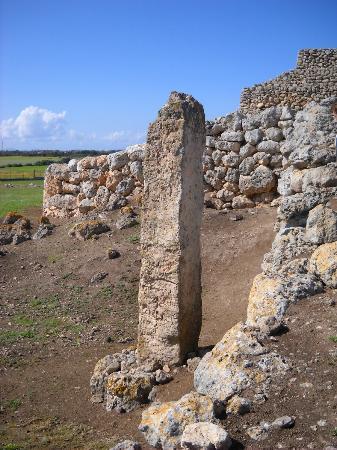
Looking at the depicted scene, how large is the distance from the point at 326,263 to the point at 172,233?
2.15 meters

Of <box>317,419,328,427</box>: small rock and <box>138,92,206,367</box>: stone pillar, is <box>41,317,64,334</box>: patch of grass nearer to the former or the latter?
<box>138,92,206,367</box>: stone pillar

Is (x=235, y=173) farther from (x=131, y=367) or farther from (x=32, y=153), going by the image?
(x=32, y=153)

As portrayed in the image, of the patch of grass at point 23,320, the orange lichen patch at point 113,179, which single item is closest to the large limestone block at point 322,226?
the patch of grass at point 23,320

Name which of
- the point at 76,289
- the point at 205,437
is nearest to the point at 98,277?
the point at 76,289

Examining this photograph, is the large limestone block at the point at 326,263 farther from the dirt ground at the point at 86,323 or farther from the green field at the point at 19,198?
the green field at the point at 19,198

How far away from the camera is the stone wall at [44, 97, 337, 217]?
1332 centimetres

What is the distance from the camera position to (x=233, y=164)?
14758mm

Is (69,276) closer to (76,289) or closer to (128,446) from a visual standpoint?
(76,289)

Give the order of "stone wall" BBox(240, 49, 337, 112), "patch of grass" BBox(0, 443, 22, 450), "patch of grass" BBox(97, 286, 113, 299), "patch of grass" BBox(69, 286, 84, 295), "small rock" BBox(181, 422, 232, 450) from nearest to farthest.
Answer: "small rock" BBox(181, 422, 232, 450) < "patch of grass" BBox(0, 443, 22, 450) < "patch of grass" BBox(97, 286, 113, 299) < "patch of grass" BBox(69, 286, 84, 295) < "stone wall" BBox(240, 49, 337, 112)

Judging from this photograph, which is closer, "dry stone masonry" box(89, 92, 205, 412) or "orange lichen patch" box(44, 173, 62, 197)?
"dry stone masonry" box(89, 92, 205, 412)

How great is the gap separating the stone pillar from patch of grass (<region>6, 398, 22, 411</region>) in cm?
187

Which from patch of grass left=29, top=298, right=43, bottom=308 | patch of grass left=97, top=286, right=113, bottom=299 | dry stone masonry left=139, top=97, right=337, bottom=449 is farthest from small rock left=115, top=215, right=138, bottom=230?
dry stone masonry left=139, top=97, right=337, bottom=449

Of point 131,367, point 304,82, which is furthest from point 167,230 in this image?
point 304,82

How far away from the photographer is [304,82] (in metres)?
19.6
